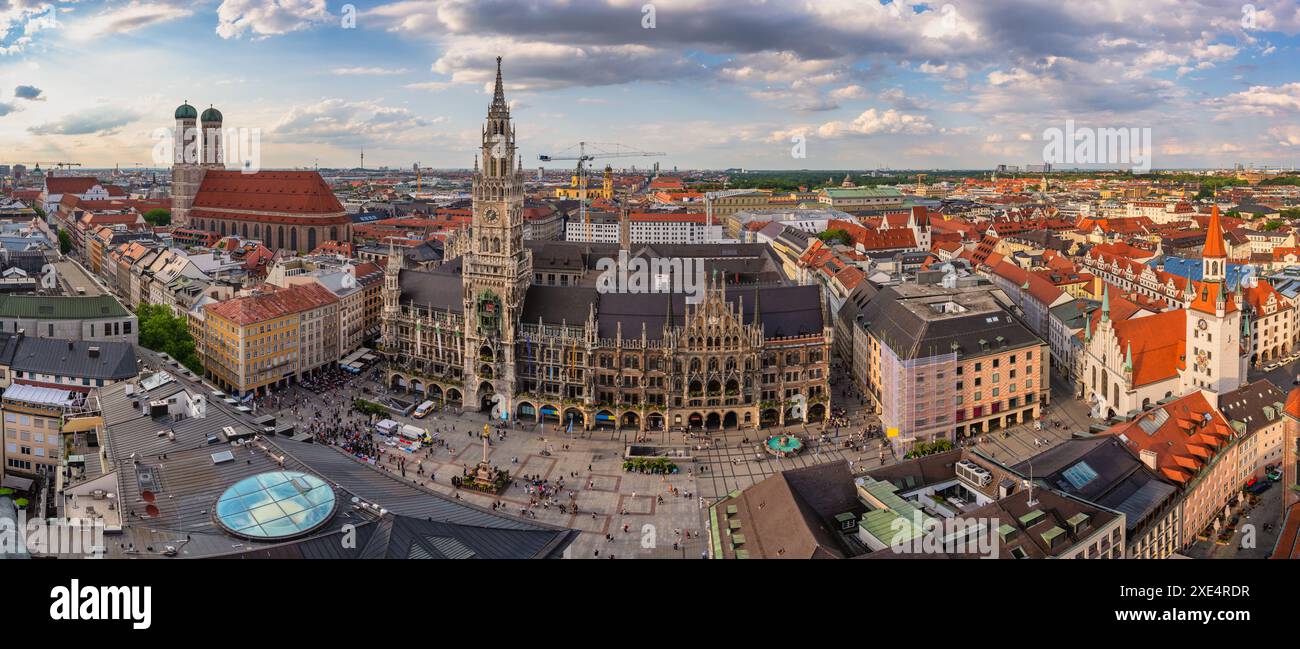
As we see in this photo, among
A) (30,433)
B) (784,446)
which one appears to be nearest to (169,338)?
(30,433)

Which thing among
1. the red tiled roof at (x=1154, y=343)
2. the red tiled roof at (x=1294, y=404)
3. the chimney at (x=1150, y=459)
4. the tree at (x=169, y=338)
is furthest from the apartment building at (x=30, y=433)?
the red tiled roof at (x=1294, y=404)

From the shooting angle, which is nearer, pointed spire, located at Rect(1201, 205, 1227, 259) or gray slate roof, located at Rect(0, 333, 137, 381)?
gray slate roof, located at Rect(0, 333, 137, 381)

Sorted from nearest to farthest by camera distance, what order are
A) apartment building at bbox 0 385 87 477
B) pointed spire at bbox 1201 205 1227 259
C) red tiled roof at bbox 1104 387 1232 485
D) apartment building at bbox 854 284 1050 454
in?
red tiled roof at bbox 1104 387 1232 485 < apartment building at bbox 0 385 87 477 < apartment building at bbox 854 284 1050 454 < pointed spire at bbox 1201 205 1227 259

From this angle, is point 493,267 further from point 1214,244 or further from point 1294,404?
point 1294,404

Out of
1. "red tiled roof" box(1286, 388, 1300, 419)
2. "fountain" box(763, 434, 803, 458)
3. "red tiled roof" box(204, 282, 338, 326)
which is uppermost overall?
"red tiled roof" box(204, 282, 338, 326)

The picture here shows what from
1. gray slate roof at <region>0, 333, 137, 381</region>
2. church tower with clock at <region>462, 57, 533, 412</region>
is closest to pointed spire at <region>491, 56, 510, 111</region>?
church tower with clock at <region>462, 57, 533, 412</region>

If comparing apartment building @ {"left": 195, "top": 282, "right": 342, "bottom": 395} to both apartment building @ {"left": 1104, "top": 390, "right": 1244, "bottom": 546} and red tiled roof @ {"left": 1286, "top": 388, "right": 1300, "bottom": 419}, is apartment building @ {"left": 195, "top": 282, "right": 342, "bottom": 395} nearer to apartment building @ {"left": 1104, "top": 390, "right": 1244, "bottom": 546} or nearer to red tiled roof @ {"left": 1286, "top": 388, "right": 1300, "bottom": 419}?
apartment building @ {"left": 1104, "top": 390, "right": 1244, "bottom": 546}

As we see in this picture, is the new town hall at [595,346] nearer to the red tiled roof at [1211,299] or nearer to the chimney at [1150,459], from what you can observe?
the red tiled roof at [1211,299]
